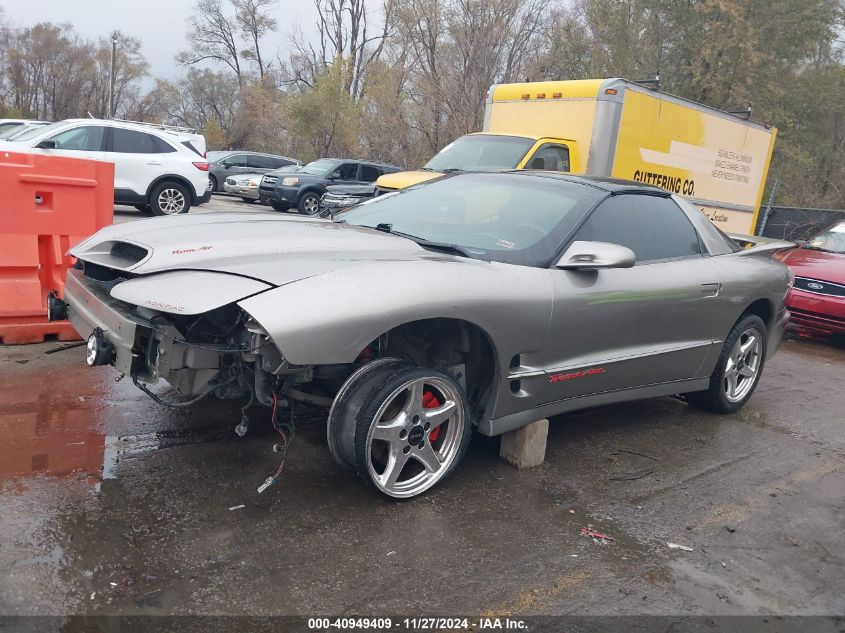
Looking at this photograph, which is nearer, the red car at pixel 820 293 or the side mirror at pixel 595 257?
the side mirror at pixel 595 257

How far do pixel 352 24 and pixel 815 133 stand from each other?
2900 centimetres

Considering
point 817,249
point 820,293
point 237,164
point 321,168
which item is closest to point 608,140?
point 817,249

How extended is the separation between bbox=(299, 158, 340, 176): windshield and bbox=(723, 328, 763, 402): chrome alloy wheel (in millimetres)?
15483

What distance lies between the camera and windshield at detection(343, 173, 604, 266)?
3.85 metres

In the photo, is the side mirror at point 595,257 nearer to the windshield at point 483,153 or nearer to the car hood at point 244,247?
the car hood at point 244,247

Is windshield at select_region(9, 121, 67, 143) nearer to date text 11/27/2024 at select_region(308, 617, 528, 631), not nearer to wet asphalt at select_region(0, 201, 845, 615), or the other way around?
wet asphalt at select_region(0, 201, 845, 615)

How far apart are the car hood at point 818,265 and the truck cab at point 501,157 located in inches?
117

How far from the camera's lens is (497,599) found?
2686 millimetres

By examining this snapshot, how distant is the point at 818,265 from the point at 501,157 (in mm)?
4093

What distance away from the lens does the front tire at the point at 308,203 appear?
18750mm

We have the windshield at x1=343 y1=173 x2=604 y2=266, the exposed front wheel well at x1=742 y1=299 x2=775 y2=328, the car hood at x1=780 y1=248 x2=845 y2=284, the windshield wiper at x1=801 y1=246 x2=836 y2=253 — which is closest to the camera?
the windshield at x1=343 y1=173 x2=604 y2=266

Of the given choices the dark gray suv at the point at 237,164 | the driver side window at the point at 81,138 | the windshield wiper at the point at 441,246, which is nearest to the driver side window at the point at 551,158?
the windshield wiper at the point at 441,246

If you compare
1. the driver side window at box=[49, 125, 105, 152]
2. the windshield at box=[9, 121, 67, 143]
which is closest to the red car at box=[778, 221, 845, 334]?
the driver side window at box=[49, 125, 105, 152]

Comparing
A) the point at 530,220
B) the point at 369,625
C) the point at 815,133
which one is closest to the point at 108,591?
the point at 369,625
